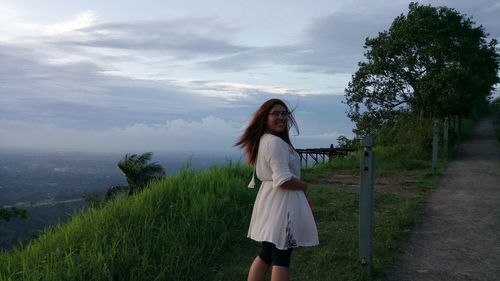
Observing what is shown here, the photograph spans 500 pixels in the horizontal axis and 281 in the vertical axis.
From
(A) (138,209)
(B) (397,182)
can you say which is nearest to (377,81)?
(B) (397,182)

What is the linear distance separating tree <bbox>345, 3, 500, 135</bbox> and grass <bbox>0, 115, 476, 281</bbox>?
9866 mm

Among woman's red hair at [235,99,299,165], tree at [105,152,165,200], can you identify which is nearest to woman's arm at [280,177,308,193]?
woman's red hair at [235,99,299,165]

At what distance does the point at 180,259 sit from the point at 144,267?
51 cm

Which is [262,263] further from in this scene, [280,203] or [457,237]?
[457,237]

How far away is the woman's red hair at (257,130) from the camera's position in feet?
11.4

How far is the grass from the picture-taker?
4359 mm

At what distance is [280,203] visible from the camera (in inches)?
132

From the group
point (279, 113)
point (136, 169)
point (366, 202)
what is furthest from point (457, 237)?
point (136, 169)

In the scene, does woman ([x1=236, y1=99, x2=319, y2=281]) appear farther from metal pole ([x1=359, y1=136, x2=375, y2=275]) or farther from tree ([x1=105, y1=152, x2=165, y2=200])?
tree ([x1=105, y1=152, x2=165, y2=200])

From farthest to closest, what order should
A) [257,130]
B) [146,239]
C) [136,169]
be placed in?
[136,169], [146,239], [257,130]

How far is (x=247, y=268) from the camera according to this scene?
4957 millimetres

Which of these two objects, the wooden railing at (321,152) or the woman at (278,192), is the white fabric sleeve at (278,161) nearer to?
the woman at (278,192)

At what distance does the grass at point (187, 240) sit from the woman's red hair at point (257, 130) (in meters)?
1.58

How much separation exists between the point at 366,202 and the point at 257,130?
5.10ft
